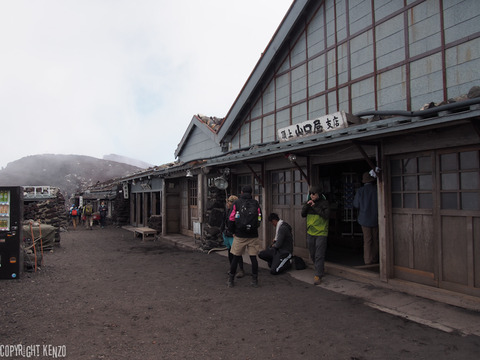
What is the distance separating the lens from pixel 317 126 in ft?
24.0

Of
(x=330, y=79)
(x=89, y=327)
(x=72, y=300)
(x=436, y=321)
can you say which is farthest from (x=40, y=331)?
(x=330, y=79)

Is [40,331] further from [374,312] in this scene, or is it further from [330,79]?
[330,79]

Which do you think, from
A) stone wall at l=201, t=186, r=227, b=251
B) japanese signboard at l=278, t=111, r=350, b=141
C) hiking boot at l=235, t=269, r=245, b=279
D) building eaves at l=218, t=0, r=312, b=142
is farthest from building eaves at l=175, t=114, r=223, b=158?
hiking boot at l=235, t=269, r=245, b=279

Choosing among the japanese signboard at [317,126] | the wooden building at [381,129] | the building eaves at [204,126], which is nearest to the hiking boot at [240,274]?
the wooden building at [381,129]

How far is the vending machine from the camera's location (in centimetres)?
721

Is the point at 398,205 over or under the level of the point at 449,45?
under

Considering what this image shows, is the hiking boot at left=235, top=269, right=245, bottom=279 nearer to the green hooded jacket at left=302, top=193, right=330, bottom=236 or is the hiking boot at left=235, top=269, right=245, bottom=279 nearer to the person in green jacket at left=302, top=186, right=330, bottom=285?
the person in green jacket at left=302, top=186, right=330, bottom=285

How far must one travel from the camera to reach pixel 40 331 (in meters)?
4.40

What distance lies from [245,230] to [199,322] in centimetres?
220

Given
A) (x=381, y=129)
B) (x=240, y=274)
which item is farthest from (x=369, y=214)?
(x=240, y=274)

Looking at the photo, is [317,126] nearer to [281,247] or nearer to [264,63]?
[281,247]

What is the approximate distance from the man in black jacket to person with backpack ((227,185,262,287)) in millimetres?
851

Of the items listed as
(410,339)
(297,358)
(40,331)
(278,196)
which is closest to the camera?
(297,358)

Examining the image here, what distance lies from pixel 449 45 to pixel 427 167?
7.84ft
